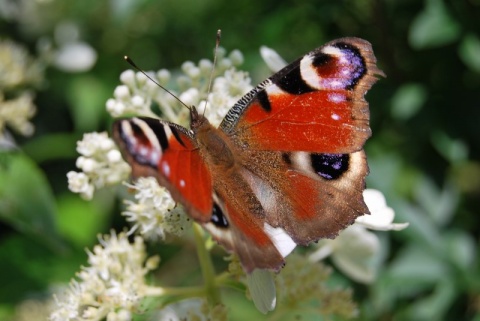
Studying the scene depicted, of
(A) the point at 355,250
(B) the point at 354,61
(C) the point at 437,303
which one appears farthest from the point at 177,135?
(C) the point at 437,303

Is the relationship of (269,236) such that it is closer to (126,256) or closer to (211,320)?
(211,320)

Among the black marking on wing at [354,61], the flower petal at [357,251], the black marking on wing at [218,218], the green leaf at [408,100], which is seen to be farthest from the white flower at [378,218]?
the green leaf at [408,100]

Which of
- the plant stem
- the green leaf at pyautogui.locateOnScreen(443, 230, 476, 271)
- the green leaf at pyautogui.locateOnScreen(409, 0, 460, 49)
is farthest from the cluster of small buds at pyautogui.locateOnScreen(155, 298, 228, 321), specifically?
the green leaf at pyautogui.locateOnScreen(409, 0, 460, 49)

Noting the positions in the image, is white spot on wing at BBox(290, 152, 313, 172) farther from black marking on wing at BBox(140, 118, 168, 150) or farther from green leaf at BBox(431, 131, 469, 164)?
green leaf at BBox(431, 131, 469, 164)

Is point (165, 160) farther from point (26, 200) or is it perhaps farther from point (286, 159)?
point (26, 200)

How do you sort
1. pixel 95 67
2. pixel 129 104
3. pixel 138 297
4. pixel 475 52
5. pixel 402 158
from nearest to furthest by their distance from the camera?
1. pixel 138 297
2. pixel 129 104
3. pixel 475 52
4. pixel 402 158
5. pixel 95 67

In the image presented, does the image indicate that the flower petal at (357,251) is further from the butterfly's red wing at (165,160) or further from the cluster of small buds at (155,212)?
the butterfly's red wing at (165,160)

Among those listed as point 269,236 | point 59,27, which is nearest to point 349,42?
point 269,236
